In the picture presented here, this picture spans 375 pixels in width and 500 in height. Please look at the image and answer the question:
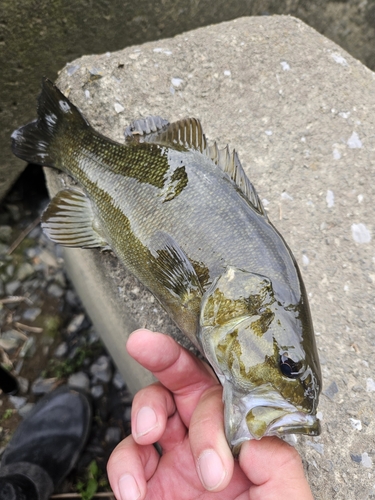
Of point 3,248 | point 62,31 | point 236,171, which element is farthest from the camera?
point 3,248

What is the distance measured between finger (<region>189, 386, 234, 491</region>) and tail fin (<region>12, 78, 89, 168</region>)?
1.44 meters

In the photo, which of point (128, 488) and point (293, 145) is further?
point (293, 145)

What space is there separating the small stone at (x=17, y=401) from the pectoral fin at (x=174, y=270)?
1882mm

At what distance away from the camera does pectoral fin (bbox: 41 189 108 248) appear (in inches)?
82.0

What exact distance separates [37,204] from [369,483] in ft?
10.4

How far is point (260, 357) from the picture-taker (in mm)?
1450

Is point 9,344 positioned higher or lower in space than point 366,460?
lower

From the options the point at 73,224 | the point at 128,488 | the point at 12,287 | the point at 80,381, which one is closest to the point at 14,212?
the point at 12,287

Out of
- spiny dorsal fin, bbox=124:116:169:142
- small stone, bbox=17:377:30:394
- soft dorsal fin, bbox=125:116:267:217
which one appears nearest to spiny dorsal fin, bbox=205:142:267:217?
soft dorsal fin, bbox=125:116:267:217

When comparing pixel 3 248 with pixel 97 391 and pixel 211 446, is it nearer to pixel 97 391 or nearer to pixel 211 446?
pixel 97 391

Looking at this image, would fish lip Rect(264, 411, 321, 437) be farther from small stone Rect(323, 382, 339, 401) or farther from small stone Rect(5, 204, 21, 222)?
small stone Rect(5, 204, 21, 222)

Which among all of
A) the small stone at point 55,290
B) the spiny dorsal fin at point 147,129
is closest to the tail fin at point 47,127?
the spiny dorsal fin at point 147,129

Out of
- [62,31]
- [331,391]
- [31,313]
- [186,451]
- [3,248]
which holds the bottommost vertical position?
[31,313]

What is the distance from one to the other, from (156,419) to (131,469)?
194 millimetres
